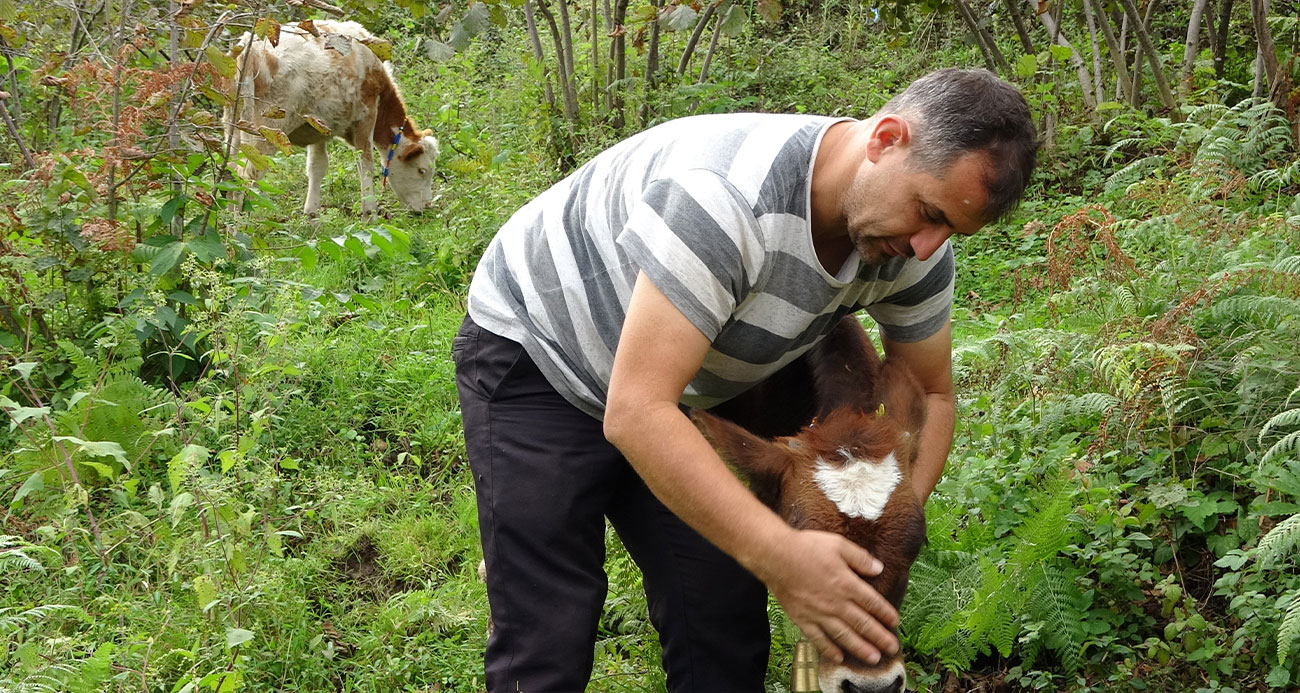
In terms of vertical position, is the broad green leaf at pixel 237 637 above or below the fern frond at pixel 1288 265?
below

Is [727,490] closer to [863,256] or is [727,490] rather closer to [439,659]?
[863,256]

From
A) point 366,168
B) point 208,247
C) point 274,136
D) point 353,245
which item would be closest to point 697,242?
point 353,245

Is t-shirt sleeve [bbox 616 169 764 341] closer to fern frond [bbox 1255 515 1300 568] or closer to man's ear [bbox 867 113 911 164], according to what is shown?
man's ear [bbox 867 113 911 164]

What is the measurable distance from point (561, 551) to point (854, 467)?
856 millimetres

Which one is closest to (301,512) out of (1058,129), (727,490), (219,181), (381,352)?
(381,352)

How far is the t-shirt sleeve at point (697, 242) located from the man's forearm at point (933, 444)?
750 mm

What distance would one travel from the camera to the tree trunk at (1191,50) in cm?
745

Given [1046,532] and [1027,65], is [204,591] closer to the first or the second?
[1046,532]

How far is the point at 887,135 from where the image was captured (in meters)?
2.32

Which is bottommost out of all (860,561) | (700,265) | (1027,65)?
(1027,65)

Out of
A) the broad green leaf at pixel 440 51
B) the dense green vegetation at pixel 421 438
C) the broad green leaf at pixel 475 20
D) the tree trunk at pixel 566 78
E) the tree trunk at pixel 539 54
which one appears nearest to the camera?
the dense green vegetation at pixel 421 438

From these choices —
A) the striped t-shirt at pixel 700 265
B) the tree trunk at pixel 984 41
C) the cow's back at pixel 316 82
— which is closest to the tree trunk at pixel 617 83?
the cow's back at pixel 316 82

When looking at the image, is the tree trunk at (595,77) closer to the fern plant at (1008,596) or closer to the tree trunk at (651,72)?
the tree trunk at (651,72)

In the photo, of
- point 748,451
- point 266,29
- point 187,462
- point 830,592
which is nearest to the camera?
point 830,592
